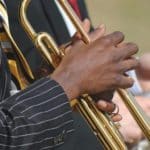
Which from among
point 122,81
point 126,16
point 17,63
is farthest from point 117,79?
point 126,16

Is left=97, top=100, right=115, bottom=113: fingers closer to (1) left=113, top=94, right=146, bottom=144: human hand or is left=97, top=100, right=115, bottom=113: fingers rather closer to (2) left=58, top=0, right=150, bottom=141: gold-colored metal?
(2) left=58, top=0, right=150, bottom=141: gold-colored metal

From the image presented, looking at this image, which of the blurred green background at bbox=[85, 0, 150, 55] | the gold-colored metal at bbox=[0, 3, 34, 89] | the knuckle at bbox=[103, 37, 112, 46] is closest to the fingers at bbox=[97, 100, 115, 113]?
the knuckle at bbox=[103, 37, 112, 46]

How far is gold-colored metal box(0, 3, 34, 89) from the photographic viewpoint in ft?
4.95

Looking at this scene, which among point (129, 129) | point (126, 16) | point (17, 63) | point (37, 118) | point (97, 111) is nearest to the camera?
point (37, 118)

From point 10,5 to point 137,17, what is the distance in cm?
256

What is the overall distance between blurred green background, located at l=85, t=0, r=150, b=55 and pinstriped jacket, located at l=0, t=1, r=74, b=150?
2.43m

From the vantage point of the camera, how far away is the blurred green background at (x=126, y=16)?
388 centimetres

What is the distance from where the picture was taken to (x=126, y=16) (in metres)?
4.20

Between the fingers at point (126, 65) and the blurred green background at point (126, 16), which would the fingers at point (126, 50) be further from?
the blurred green background at point (126, 16)

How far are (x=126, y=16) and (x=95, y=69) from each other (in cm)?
294

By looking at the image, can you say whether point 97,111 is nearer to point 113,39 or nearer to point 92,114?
point 92,114

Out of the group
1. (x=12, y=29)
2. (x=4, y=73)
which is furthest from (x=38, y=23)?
(x=4, y=73)

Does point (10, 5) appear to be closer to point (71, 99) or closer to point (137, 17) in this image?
point (71, 99)

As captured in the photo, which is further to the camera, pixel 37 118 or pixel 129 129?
pixel 129 129
